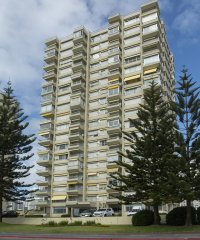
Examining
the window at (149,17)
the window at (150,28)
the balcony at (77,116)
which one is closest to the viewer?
the window at (150,28)

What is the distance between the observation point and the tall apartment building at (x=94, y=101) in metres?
77.9

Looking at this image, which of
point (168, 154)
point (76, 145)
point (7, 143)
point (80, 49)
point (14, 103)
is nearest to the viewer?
point (168, 154)

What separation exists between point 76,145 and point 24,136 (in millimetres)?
28898

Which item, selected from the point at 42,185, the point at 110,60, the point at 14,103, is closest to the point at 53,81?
the point at 110,60

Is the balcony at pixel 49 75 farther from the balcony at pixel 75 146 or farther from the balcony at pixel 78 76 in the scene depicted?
the balcony at pixel 75 146

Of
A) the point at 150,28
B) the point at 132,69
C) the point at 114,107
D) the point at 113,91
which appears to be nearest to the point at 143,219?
the point at 114,107

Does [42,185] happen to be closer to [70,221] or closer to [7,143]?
[7,143]

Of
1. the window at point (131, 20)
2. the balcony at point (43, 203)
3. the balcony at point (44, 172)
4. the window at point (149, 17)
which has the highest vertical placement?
the window at point (131, 20)

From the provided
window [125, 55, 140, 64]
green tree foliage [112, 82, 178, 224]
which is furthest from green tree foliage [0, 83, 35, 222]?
window [125, 55, 140, 64]

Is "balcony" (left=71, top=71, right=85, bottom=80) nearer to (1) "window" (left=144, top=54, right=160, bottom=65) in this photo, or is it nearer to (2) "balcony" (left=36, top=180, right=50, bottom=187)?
(1) "window" (left=144, top=54, right=160, bottom=65)

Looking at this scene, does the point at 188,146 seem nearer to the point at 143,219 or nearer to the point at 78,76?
the point at 143,219

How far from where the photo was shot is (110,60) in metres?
85.6

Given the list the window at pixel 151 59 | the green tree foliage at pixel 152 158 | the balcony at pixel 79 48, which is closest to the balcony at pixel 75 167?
the window at pixel 151 59

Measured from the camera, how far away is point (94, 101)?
283 ft
